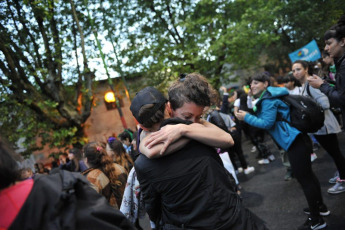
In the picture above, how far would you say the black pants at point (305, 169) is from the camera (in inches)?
127

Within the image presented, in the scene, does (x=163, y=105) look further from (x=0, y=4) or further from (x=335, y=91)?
(x=0, y=4)

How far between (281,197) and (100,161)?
3.43 meters

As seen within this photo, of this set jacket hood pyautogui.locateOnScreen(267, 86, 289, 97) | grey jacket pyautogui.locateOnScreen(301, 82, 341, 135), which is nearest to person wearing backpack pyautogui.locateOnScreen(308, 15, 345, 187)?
jacket hood pyautogui.locateOnScreen(267, 86, 289, 97)

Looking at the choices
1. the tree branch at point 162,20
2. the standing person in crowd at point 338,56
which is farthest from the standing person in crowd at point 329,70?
the tree branch at point 162,20

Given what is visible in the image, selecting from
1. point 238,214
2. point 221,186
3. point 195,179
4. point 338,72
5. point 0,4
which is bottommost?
point 238,214

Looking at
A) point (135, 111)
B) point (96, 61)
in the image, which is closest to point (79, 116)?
point (96, 61)

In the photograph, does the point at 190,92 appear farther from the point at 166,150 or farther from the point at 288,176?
the point at 288,176

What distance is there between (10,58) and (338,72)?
9.71 m

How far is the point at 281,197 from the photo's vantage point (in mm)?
4770

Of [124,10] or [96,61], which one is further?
[124,10]

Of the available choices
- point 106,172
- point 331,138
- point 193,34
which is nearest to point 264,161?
point 331,138

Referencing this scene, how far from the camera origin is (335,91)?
9.65 ft

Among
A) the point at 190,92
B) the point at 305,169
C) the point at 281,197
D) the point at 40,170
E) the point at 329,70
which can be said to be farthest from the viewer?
the point at 40,170

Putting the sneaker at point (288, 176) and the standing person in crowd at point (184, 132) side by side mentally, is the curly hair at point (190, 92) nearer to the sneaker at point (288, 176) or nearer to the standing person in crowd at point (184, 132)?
the standing person in crowd at point (184, 132)
